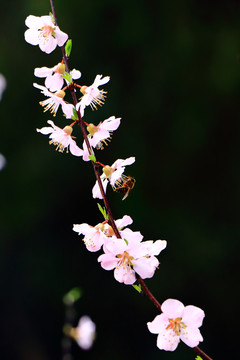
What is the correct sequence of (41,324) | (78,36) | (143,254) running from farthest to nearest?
(41,324) < (78,36) < (143,254)

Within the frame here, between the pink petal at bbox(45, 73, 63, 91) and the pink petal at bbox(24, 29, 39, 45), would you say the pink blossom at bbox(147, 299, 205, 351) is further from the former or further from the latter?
the pink petal at bbox(24, 29, 39, 45)

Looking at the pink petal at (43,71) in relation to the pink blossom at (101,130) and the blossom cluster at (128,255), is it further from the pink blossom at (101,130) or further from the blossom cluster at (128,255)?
the blossom cluster at (128,255)

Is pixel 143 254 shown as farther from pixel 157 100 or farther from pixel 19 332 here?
pixel 19 332

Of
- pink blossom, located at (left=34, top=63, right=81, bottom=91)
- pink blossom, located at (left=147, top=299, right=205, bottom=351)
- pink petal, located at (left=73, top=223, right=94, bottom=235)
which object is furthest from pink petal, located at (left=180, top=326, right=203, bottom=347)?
pink blossom, located at (left=34, top=63, right=81, bottom=91)

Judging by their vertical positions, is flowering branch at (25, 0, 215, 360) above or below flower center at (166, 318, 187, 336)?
above

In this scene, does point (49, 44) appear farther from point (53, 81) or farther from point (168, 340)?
point (168, 340)

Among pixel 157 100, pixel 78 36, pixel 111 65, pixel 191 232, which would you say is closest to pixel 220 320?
pixel 191 232
